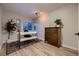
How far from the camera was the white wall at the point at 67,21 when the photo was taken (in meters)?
2.52

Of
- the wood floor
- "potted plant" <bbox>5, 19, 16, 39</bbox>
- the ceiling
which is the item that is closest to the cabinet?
the wood floor

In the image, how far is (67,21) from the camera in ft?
8.70

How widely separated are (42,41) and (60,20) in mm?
904

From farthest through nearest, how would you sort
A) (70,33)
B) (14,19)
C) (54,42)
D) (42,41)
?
(54,42), (42,41), (70,33), (14,19)

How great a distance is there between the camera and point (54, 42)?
299 centimetres

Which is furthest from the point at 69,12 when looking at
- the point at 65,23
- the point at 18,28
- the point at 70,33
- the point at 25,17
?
the point at 18,28

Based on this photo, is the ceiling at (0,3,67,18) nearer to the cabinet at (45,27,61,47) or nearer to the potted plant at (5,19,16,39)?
Result: the potted plant at (5,19,16,39)

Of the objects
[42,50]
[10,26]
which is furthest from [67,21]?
[10,26]

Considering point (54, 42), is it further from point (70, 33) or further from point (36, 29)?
point (36, 29)

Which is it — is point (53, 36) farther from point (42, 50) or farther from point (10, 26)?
point (10, 26)

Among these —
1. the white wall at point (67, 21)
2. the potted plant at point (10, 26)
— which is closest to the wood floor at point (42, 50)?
the white wall at point (67, 21)

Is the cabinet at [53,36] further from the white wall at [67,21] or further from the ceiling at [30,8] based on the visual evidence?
the ceiling at [30,8]

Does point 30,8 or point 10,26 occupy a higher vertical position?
point 30,8

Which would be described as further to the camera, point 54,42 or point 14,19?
point 54,42
